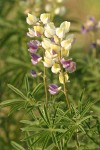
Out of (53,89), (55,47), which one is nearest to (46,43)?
(55,47)

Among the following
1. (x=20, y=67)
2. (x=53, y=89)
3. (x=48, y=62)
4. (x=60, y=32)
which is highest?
(x=60, y=32)

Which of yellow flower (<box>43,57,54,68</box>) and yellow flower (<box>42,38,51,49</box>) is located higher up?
yellow flower (<box>42,38,51,49</box>)

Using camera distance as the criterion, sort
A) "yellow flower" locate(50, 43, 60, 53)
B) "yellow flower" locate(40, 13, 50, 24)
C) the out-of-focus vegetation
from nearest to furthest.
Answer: "yellow flower" locate(50, 43, 60, 53) < "yellow flower" locate(40, 13, 50, 24) < the out-of-focus vegetation

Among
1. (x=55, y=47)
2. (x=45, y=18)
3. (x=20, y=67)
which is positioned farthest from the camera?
(x=20, y=67)

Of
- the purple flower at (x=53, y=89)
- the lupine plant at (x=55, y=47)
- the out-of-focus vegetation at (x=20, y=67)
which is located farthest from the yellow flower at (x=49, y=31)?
the out-of-focus vegetation at (x=20, y=67)

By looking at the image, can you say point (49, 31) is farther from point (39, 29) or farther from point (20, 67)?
point (20, 67)

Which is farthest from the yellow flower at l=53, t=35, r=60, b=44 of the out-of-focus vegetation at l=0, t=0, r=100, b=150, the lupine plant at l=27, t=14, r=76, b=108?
the out-of-focus vegetation at l=0, t=0, r=100, b=150

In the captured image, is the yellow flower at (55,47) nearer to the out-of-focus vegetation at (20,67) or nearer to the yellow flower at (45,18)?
the yellow flower at (45,18)

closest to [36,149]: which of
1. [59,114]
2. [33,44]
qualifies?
[59,114]

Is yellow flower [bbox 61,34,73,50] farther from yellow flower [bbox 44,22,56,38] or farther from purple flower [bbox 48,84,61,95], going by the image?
purple flower [bbox 48,84,61,95]

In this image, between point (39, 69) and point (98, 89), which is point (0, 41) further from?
point (98, 89)

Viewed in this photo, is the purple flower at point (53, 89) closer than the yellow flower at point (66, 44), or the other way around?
the yellow flower at point (66, 44)
